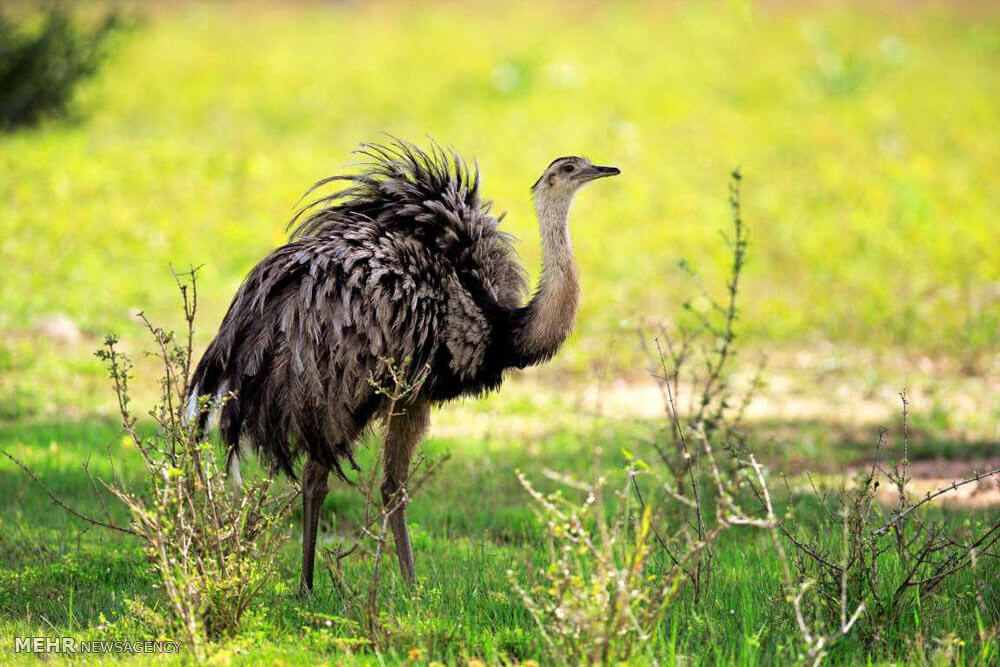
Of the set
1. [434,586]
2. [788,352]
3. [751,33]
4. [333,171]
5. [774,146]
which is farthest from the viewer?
[751,33]

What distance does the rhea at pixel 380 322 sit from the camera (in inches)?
201

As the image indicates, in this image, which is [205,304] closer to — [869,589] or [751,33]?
[869,589]

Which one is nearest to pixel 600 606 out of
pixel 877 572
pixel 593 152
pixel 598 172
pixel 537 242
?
pixel 877 572

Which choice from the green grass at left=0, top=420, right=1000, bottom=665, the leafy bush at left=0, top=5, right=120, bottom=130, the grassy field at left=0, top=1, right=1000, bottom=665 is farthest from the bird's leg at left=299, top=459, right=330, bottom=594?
the leafy bush at left=0, top=5, right=120, bottom=130

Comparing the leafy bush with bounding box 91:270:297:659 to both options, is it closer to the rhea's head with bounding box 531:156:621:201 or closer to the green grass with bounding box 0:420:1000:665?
the green grass with bounding box 0:420:1000:665

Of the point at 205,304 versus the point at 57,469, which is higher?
the point at 205,304

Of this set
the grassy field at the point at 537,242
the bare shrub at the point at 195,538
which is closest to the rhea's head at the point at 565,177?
the grassy field at the point at 537,242

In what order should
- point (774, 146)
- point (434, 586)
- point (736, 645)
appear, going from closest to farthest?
point (736, 645) → point (434, 586) → point (774, 146)

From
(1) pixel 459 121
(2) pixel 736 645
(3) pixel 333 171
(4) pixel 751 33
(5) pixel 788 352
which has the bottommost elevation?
(2) pixel 736 645

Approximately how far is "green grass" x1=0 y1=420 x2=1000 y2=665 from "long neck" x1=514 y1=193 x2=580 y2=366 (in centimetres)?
98

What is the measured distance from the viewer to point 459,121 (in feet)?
55.0

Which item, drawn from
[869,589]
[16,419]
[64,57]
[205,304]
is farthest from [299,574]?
[64,57]

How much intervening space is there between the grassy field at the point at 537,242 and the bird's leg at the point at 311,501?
0.84ft

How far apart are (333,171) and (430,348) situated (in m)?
9.03
